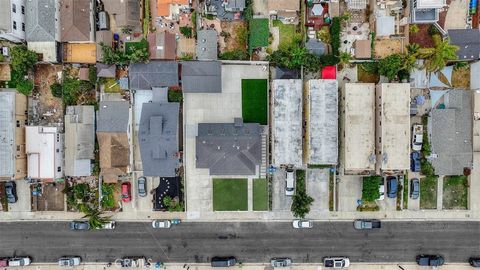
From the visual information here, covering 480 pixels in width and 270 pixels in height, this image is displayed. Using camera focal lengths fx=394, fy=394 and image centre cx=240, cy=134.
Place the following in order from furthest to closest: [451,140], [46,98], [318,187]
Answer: [46,98], [318,187], [451,140]

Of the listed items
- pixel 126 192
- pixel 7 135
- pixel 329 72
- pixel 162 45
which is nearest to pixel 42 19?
pixel 7 135

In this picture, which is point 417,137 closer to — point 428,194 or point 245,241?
point 428,194

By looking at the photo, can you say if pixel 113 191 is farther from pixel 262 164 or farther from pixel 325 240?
pixel 325 240

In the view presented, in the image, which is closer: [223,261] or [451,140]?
[451,140]

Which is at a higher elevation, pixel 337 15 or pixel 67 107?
pixel 337 15

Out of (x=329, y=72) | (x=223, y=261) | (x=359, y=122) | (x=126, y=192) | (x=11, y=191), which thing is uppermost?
(x=329, y=72)

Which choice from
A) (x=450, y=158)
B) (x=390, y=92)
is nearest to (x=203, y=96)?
(x=390, y=92)
